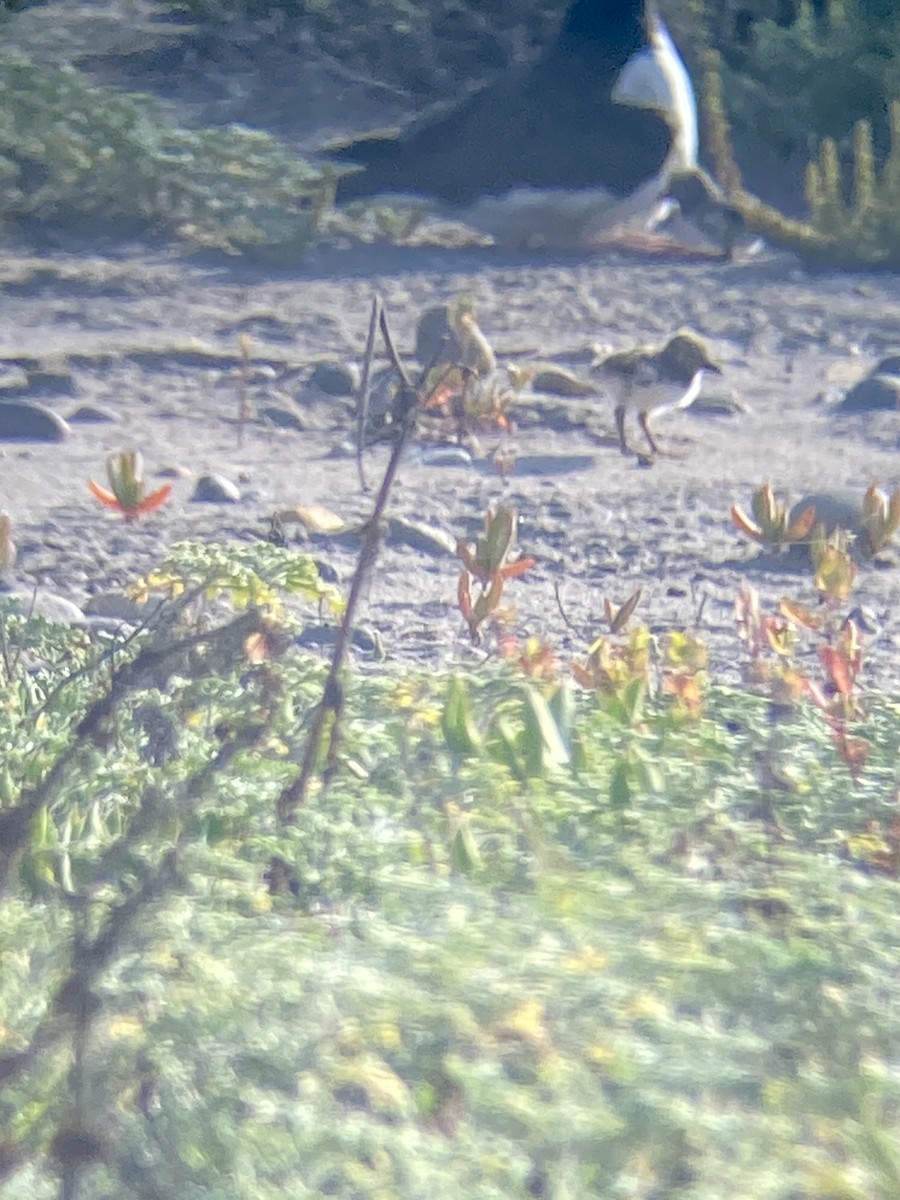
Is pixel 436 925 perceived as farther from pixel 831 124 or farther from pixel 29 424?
pixel 831 124

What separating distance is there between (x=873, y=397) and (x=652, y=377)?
973mm

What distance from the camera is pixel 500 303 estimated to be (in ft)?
20.7

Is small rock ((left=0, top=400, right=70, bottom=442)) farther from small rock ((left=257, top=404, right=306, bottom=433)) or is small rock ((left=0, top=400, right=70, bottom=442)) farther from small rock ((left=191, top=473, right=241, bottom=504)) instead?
small rock ((left=191, top=473, right=241, bottom=504))

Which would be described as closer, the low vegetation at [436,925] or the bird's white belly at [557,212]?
the low vegetation at [436,925]

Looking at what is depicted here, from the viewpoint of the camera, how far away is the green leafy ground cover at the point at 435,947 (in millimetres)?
1201

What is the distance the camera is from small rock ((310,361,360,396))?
5070 millimetres

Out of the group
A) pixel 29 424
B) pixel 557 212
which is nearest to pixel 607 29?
pixel 557 212

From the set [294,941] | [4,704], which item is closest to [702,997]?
[294,941]

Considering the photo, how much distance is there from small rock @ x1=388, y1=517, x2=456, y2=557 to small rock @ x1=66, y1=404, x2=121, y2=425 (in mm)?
1483

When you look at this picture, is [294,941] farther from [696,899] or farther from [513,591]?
[513,591]

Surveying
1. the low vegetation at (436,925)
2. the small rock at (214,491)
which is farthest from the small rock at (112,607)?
the small rock at (214,491)

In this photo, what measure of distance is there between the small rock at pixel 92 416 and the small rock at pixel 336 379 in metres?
0.63

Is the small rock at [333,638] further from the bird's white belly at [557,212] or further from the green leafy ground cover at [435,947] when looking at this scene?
the bird's white belly at [557,212]

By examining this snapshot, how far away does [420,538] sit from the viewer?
11.4ft
